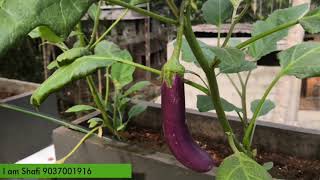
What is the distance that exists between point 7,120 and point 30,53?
104 cm

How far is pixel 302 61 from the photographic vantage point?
0.45 m

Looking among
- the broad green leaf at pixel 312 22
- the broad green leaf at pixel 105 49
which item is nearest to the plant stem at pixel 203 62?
the broad green leaf at pixel 312 22

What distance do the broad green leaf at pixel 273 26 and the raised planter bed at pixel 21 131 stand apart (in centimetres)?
60

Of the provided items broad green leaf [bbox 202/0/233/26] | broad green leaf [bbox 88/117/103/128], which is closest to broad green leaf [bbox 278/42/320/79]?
broad green leaf [bbox 202/0/233/26]

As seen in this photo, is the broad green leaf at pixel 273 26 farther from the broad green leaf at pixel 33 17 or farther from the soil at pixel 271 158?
the broad green leaf at pixel 33 17

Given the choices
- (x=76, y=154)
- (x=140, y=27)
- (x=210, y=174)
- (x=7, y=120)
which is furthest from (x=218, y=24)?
(x=140, y=27)

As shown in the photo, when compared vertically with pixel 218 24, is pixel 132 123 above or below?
below

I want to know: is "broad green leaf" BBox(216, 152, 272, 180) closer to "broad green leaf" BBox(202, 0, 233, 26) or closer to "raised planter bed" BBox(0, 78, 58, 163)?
"broad green leaf" BBox(202, 0, 233, 26)

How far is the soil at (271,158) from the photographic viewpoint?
585 mm

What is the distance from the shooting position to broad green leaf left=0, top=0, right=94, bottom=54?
280 mm

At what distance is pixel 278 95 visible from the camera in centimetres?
118

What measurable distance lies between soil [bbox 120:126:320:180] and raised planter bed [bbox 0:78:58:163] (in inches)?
12.2

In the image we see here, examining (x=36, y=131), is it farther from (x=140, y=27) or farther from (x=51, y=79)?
(x=140, y=27)

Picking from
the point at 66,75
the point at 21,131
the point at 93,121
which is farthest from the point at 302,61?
the point at 21,131
